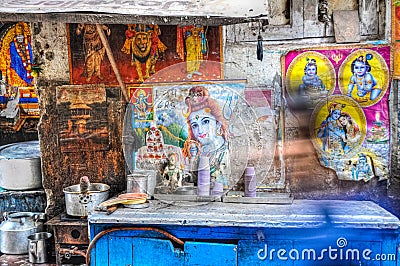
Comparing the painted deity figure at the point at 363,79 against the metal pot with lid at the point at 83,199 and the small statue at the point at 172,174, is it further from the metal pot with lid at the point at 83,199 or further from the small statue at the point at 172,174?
the metal pot with lid at the point at 83,199

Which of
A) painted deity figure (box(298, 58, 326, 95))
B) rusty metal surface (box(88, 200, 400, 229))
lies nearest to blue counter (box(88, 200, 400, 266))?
rusty metal surface (box(88, 200, 400, 229))

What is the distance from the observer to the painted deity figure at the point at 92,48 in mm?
4574

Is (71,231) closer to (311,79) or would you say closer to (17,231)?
(17,231)

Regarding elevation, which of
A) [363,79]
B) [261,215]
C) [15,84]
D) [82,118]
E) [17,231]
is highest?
[15,84]

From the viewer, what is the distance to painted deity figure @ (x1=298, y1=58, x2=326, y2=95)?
430 centimetres

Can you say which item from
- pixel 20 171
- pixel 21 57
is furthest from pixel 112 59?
pixel 21 57

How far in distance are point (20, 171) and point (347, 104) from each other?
10.1 feet

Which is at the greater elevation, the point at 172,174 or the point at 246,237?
the point at 172,174

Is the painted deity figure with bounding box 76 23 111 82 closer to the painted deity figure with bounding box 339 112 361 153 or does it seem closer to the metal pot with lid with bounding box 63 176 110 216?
the metal pot with lid with bounding box 63 176 110 216

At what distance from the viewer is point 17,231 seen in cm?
472

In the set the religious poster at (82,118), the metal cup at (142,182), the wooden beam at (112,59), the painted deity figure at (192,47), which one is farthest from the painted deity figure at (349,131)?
the religious poster at (82,118)

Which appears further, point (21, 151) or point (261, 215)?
point (21, 151)

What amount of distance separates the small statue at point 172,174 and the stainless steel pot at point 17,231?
1346 mm

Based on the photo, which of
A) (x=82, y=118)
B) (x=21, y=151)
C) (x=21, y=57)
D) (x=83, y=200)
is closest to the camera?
(x=83, y=200)
